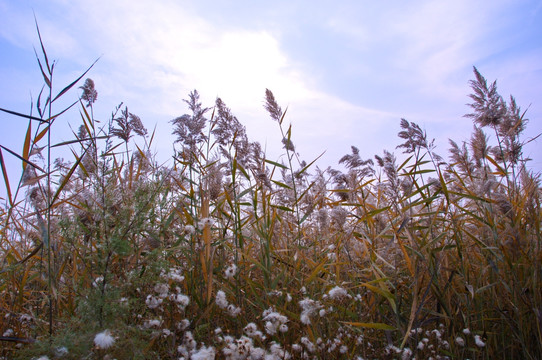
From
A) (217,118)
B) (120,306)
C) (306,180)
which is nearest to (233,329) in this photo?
(120,306)

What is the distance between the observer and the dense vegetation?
5.65 feet

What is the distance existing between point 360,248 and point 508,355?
1170mm

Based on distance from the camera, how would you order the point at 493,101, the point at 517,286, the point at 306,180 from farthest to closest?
1. the point at 306,180
2. the point at 493,101
3. the point at 517,286

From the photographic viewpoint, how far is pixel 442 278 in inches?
94.9

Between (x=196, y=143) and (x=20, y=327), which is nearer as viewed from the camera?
(x=20, y=327)

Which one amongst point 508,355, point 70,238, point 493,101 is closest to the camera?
point 70,238

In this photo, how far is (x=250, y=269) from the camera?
8.06ft

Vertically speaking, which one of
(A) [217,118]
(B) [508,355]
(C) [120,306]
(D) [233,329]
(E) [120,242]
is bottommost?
(B) [508,355]

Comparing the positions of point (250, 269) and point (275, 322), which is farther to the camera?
point (250, 269)

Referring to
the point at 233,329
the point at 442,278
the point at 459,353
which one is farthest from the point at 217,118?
the point at 459,353

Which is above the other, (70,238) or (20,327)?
(70,238)

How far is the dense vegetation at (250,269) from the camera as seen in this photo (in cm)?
172

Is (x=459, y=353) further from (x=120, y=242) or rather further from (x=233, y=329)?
(x=120, y=242)

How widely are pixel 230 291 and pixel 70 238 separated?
3.03 ft
